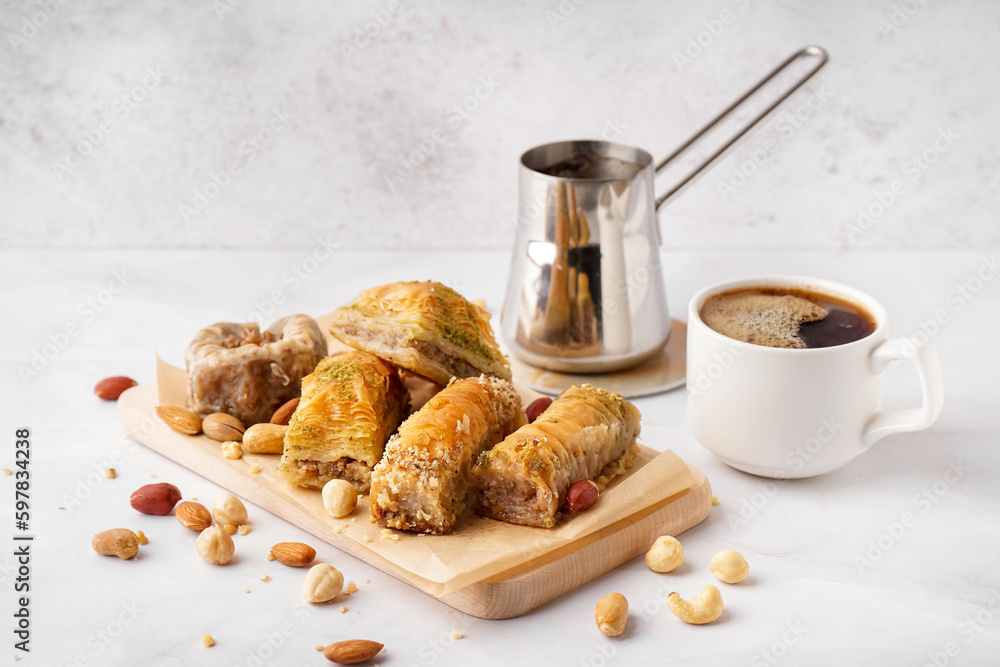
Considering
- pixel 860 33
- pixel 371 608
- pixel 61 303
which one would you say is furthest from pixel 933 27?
pixel 61 303

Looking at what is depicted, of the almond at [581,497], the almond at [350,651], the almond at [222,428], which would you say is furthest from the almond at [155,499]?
the almond at [581,497]

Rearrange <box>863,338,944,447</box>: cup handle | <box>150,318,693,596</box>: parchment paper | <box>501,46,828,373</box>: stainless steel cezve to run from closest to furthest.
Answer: <box>150,318,693,596</box>: parchment paper < <box>863,338,944,447</box>: cup handle < <box>501,46,828,373</box>: stainless steel cezve

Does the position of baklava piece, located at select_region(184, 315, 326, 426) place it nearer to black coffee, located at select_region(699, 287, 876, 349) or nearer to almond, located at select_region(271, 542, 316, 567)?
almond, located at select_region(271, 542, 316, 567)

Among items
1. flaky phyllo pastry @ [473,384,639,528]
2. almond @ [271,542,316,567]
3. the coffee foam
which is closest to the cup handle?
the coffee foam

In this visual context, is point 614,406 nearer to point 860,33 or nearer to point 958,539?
point 958,539

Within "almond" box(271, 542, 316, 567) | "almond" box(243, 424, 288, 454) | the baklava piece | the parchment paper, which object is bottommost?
"almond" box(271, 542, 316, 567)

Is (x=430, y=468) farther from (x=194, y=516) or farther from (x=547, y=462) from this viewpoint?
(x=194, y=516)

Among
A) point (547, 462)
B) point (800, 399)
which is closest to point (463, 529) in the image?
point (547, 462)
